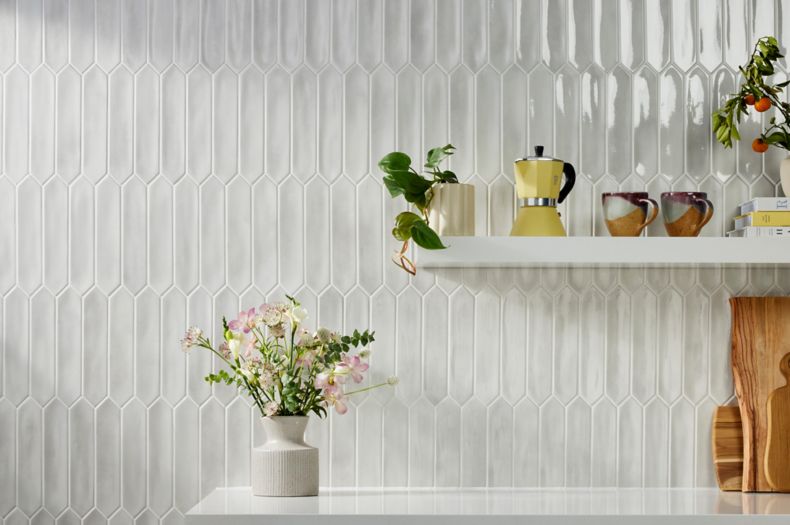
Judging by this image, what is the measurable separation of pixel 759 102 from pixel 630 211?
33 cm

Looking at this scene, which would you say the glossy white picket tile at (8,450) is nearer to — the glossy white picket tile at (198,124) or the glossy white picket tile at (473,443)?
the glossy white picket tile at (198,124)

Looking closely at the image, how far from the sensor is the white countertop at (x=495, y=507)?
1.40 meters

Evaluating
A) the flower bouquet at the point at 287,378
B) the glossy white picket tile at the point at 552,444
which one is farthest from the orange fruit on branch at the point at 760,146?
the flower bouquet at the point at 287,378

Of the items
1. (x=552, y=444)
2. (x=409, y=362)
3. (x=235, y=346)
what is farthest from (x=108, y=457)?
(x=552, y=444)

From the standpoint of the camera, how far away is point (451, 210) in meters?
1.60

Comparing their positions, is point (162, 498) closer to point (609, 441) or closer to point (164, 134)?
point (164, 134)

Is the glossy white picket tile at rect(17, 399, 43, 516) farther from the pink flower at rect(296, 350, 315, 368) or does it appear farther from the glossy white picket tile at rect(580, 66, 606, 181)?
the glossy white picket tile at rect(580, 66, 606, 181)

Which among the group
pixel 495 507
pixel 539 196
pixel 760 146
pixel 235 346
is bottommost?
pixel 495 507

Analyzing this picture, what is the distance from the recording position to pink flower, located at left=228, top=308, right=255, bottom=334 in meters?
1.56

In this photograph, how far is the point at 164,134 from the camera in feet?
5.69

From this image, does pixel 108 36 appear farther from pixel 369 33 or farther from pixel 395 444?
pixel 395 444

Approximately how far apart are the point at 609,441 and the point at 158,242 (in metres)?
0.96

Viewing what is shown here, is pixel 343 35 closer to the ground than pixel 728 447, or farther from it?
farther from it

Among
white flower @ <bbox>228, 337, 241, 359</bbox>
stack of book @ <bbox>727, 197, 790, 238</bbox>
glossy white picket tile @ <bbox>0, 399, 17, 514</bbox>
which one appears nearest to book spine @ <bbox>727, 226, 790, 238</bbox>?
stack of book @ <bbox>727, 197, 790, 238</bbox>
